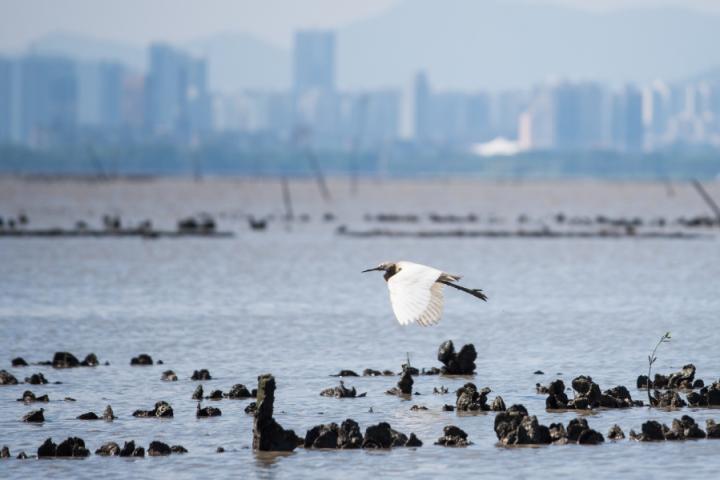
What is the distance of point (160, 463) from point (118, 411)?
367 cm

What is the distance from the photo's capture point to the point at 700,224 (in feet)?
274

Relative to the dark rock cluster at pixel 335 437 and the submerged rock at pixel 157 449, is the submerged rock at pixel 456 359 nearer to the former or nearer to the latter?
the dark rock cluster at pixel 335 437

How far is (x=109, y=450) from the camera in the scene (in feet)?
61.7

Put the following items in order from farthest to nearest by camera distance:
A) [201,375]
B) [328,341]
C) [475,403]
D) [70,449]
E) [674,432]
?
[328,341] < [201,375] < [475,403] < [674,432] < [70,449]

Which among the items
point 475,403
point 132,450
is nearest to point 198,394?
point 475,403

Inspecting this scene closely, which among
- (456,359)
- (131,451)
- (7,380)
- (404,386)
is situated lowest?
(131,451)

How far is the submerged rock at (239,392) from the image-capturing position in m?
22.8

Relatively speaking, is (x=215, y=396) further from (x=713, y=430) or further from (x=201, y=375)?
(x=713, y=430)

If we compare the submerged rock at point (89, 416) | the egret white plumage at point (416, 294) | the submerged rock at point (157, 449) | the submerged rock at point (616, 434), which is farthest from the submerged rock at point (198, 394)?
the submerged rock at point (616, 434)

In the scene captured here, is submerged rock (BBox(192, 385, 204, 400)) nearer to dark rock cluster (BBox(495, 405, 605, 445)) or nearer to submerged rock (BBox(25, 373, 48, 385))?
submerged rock (BBox(25, 373, 48, 385))

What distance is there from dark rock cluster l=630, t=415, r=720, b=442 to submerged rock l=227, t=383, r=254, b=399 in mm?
5856

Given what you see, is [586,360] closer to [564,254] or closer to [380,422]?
[380,422]

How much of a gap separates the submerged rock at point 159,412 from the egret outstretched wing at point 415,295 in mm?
3277

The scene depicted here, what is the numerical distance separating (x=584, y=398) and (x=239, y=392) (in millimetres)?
4708
